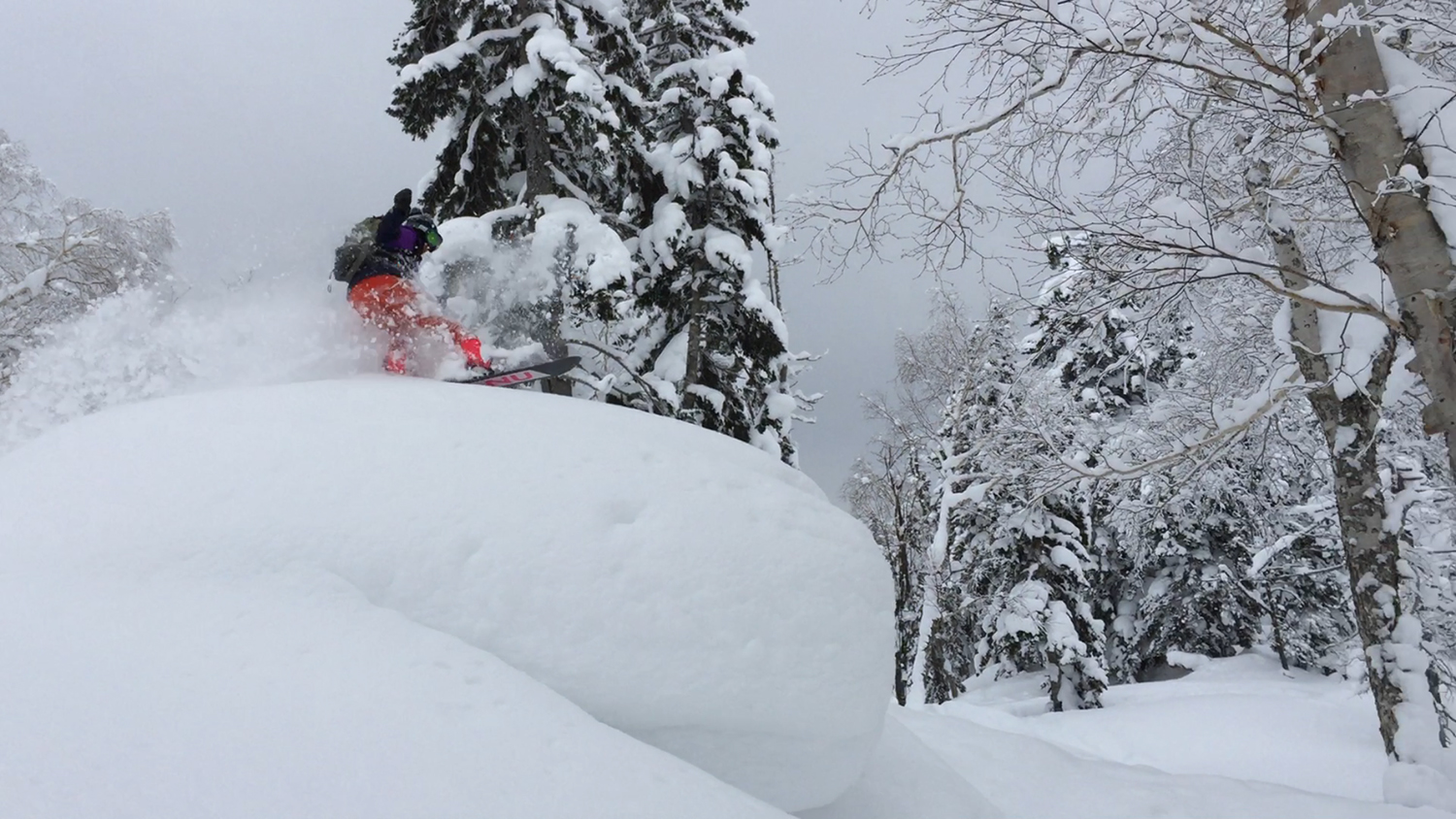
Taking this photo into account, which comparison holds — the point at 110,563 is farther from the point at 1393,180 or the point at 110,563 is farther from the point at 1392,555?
the point at 1392,555

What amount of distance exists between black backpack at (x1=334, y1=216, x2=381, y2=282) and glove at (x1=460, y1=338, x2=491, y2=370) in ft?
3.35

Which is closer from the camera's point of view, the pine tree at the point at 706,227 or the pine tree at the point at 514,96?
the pine tree at the point at 514,96

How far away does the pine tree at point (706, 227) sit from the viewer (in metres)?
11.1

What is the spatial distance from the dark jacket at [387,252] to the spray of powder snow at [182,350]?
0.40 meters

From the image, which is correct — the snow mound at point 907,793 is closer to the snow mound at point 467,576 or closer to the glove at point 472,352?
the snow mound at point 467,576

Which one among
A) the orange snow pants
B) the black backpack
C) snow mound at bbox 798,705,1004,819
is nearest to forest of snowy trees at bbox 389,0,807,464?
the black backpack

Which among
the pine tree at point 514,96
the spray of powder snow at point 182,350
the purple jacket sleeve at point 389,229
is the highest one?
the pine tree at point 514,96

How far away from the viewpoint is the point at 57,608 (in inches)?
95.7

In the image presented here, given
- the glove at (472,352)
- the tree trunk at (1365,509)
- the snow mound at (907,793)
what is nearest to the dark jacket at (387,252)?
the glove at (472,352)

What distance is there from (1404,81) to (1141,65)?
3.60 ft

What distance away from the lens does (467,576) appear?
273cm

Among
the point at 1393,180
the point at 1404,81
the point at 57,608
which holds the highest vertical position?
the point at 1404,81

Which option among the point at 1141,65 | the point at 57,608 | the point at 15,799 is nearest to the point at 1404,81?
the point at 1141,65

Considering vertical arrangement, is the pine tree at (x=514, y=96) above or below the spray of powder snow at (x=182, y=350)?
above
